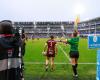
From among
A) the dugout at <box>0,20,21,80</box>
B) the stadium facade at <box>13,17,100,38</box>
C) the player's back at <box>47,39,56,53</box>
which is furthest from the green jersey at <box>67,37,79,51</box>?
the stadium facade at <box>13,17,100,38</box>

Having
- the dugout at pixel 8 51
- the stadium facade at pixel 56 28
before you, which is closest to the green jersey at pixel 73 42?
the dugout at pixel 8 51

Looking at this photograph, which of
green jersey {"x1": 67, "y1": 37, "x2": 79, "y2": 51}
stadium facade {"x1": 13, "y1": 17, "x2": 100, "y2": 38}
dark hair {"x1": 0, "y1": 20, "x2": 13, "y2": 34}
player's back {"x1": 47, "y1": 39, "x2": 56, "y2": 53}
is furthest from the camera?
stadium facade {"x1": 13, "y1": 17, "x2": 100, "y2": 38}

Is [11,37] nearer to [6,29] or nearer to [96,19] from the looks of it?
[6,29]

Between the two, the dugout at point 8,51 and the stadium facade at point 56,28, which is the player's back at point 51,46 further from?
the stadium facade at point 56,28

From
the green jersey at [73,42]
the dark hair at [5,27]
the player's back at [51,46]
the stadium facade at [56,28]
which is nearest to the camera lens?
the dark hair at [5,27]

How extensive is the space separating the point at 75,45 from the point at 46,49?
13.1ft

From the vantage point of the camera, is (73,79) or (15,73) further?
(73,79)

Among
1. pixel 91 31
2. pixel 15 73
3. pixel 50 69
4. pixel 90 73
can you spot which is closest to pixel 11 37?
pixel 15 73

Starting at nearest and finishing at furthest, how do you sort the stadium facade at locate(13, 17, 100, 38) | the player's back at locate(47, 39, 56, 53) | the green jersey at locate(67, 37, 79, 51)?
the green jersey at locate(67, 37, 79, 51) < the player's back at locate(47, 39, 56, 53) < the stadium facade at locate(13, 17, 100, 38)

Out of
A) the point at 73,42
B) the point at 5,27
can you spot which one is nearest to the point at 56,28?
the point at 73,42

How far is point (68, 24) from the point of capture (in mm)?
165125

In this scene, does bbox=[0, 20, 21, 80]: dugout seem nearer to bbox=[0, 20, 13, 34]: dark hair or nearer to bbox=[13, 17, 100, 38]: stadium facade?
bbox=[0, 20, 13, 34]: dark hair

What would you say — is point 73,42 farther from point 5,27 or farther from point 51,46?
point 5,27

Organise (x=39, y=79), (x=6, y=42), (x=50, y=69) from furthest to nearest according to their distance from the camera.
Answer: (x=50, y=69) → (x=39, y=79) → (x=6, y=42)
